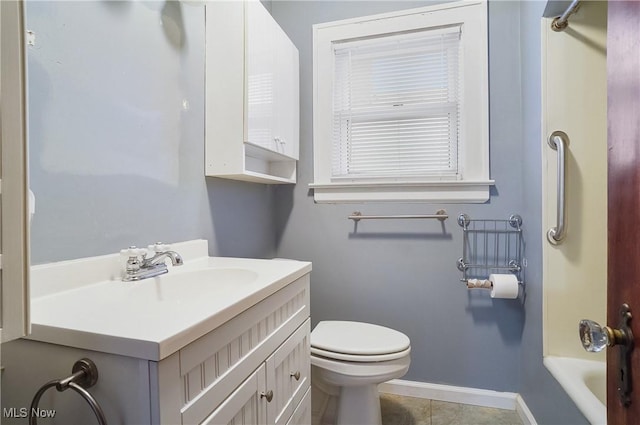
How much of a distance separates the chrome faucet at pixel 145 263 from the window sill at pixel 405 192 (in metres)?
1.08

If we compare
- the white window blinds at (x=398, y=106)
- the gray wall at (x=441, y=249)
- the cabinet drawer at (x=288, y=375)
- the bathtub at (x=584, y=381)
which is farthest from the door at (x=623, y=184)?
the white window blinds at (x=398, y=106)

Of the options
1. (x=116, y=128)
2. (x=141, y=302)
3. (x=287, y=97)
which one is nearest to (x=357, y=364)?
(x=141, y=302)

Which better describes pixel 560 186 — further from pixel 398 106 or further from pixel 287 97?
pixel 287 97

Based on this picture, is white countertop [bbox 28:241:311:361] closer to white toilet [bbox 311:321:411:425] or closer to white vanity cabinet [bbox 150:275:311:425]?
white vanity cabinet [bbox 150:275:311:425]

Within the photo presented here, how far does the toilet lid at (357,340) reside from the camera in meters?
1.37

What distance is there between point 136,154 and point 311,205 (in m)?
1.09

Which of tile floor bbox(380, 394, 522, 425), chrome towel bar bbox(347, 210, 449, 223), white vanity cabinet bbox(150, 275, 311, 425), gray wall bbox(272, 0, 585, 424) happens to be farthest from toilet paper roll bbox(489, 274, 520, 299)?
white vanity cabinet bbox(150, 275, 311, 425)

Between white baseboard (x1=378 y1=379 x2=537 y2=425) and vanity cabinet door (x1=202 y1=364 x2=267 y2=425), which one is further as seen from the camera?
white baseboard (x1=378 y1=379 x2=537 y2=425)

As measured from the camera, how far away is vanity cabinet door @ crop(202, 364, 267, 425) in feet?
2.26

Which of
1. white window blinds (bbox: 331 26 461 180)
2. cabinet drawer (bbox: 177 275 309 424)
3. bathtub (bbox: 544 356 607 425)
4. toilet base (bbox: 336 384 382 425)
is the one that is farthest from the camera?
white window blinds (bbox: 331 26 461 180)

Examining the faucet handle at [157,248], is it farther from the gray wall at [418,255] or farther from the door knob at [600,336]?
the door knob at [600,336]

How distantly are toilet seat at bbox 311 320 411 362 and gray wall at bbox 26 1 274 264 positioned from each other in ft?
2.16

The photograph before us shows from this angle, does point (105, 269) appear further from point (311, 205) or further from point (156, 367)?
point (311, 205)

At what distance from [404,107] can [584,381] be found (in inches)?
60.2
